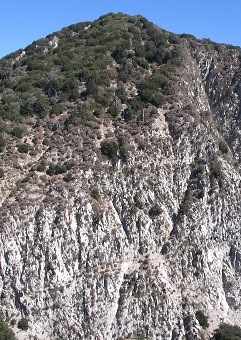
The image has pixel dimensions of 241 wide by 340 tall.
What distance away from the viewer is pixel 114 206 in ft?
192

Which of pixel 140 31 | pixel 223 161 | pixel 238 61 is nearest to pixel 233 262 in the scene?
pixel 223 161

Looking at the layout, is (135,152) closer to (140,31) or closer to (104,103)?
(104,103)

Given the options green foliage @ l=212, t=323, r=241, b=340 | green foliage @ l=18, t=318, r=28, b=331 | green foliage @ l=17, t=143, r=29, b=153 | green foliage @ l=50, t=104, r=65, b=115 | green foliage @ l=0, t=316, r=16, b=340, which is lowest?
green foliage @ l=0, t=316, r=16, b=340

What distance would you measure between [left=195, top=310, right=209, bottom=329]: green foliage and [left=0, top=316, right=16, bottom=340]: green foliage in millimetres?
22136

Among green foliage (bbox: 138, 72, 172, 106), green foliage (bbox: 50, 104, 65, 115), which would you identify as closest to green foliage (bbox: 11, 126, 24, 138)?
green foliage (bbox: 50, 104, 65, 115)

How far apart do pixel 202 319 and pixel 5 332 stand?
23.6 metres

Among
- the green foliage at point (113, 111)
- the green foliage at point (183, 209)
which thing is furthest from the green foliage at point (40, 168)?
the green foliage at point (183, 209)

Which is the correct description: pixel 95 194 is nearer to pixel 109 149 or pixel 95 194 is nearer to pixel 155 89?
pixel 109 149

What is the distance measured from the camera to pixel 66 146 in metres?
61.8

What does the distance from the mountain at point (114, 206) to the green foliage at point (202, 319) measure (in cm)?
12

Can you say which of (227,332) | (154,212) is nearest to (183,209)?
(154,212)

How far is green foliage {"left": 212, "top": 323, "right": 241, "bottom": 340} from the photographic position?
5307cm

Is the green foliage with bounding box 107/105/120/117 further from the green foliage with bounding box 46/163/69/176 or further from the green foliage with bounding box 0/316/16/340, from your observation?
the green foliage with bounding box 0/316/16/340

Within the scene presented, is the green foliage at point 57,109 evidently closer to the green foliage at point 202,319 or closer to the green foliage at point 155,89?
the green foliage at point 155,89
